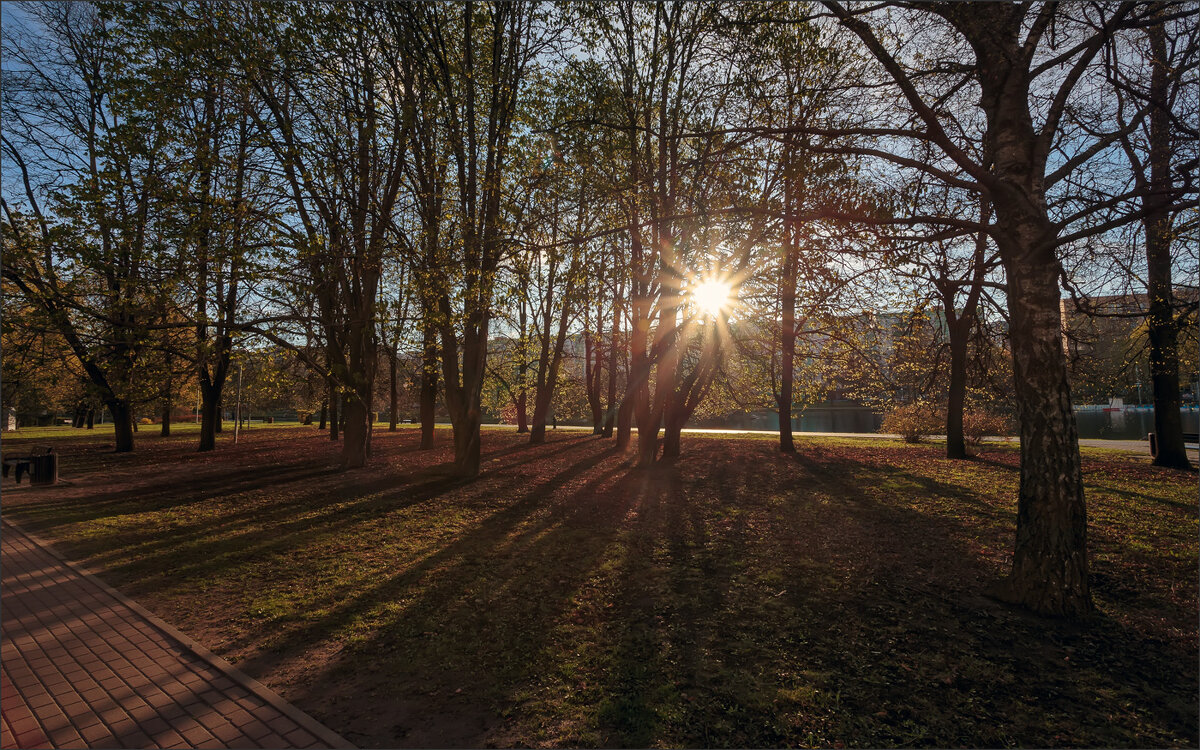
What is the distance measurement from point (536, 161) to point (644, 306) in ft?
14.2

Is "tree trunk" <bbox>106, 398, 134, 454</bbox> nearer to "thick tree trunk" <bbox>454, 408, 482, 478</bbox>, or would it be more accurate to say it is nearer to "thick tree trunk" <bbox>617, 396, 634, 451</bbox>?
"thick tree trunk" <bbox>454, 408, 482, 478</bbox>

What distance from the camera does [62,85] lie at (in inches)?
622

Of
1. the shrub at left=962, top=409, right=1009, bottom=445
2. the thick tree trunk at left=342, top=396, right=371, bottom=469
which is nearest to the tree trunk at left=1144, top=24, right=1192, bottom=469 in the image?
the shrub at left=962, top=409, right=1009, bottom=445

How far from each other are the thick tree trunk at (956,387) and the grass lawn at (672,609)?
159 inches

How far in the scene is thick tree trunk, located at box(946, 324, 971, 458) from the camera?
48.9ft

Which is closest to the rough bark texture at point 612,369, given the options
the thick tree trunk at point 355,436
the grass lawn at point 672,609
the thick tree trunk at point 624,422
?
the thick tree trunk at point 624,422

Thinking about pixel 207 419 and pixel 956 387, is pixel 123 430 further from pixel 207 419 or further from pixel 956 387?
pixel 956 387

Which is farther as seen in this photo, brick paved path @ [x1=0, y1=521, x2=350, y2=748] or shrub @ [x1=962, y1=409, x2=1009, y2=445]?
shrub @ [x1=962, y1=409, x2=1009, y2=445]

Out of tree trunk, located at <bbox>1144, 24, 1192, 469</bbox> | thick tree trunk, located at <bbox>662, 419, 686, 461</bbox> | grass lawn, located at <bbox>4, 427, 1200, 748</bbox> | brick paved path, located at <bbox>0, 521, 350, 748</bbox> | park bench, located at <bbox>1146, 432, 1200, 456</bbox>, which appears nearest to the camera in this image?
brick paved path, located at <bbox>0, 521, 350, 748</bbox>

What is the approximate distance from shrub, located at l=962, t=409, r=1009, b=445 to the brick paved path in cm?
1907

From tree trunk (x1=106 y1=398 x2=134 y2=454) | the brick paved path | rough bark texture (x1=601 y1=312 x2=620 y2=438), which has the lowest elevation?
the brick paved path

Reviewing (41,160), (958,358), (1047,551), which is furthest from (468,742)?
(41,160)

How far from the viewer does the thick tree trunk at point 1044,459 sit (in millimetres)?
4762

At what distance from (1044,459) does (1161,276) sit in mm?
7544
